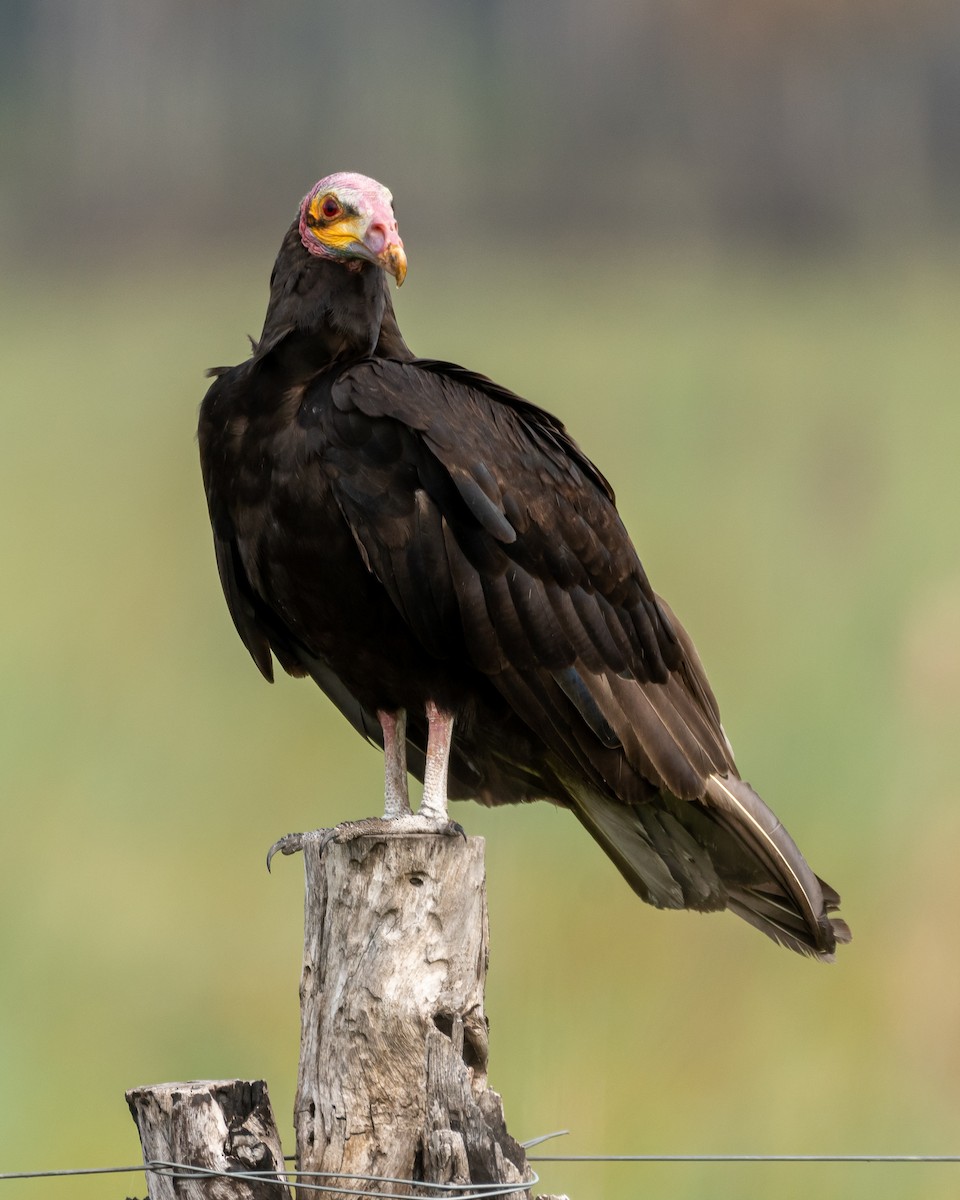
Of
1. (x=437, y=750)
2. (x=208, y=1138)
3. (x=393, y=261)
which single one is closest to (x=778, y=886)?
(x=437, y=750)

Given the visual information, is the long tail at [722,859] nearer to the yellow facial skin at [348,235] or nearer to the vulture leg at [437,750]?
the vulture leg at [437,750]

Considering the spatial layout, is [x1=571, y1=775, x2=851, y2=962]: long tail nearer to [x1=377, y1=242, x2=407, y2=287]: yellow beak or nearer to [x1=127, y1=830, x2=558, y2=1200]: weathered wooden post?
[x1=127, y1=830, x2=558, y2=1200]: weathered wooden post

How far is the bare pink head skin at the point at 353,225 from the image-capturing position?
2.68 m

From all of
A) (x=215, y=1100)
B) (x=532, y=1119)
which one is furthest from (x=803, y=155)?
(x=215, y=1100)

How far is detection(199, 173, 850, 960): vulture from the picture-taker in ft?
8.29

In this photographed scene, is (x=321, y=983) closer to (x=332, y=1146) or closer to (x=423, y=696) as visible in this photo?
(x=332, y=1146)

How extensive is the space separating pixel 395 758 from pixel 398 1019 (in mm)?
867

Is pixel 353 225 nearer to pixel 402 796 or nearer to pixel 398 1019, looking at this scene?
pixel 402 796

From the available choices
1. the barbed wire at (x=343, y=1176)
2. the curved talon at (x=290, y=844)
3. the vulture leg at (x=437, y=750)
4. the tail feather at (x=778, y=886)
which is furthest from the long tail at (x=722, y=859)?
the barbed wire at (x=343, y=1176)

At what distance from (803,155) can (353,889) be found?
17.8 ft

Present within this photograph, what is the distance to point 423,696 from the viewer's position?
2768mm

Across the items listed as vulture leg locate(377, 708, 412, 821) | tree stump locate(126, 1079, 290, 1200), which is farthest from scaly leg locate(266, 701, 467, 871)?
tree stump locate(126, 1079, 290, 1200)

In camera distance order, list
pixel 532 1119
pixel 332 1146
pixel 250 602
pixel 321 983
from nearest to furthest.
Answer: pixel 332 1146, pixel 321 983, pixel 250 602, pixel 532 1119

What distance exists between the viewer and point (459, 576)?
99.5 inches
